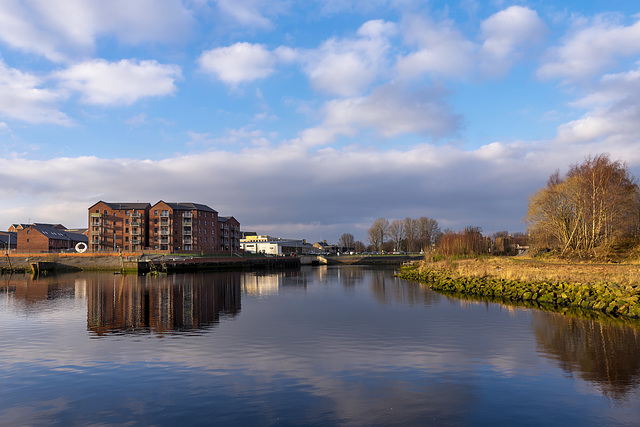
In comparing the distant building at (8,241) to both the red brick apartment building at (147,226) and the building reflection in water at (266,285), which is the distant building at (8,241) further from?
the building reflection in water at (266,285)

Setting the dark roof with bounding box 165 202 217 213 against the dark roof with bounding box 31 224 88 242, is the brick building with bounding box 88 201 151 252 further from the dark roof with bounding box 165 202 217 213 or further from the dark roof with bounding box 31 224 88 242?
the dark roof with bounding box 31 224 88 242

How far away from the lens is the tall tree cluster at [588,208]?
55.9m

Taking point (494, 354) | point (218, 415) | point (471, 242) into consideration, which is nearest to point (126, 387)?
point (218, 415)

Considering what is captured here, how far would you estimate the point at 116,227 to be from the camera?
134 meters

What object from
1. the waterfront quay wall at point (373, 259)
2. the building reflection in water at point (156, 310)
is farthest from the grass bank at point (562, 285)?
the waterfront quay wall at point (373, 259)

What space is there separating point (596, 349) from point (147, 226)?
137 meters

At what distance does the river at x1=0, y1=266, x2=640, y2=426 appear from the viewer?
12562 mm

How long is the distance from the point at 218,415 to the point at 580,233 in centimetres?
6107

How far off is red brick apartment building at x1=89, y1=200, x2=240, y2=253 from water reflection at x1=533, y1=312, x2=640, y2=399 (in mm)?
118147

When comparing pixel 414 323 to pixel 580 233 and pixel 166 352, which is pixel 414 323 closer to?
pixel 166 352

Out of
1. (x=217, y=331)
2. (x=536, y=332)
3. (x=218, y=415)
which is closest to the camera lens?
(x=218, y=415)

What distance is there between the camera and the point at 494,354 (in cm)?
1948

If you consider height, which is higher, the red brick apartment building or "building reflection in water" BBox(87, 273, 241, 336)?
the red brick apartment building

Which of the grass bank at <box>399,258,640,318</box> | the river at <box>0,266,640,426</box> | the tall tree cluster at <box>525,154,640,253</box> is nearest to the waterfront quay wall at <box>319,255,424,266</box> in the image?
the tall tree cluster at <box>525,154,640,253</box>
